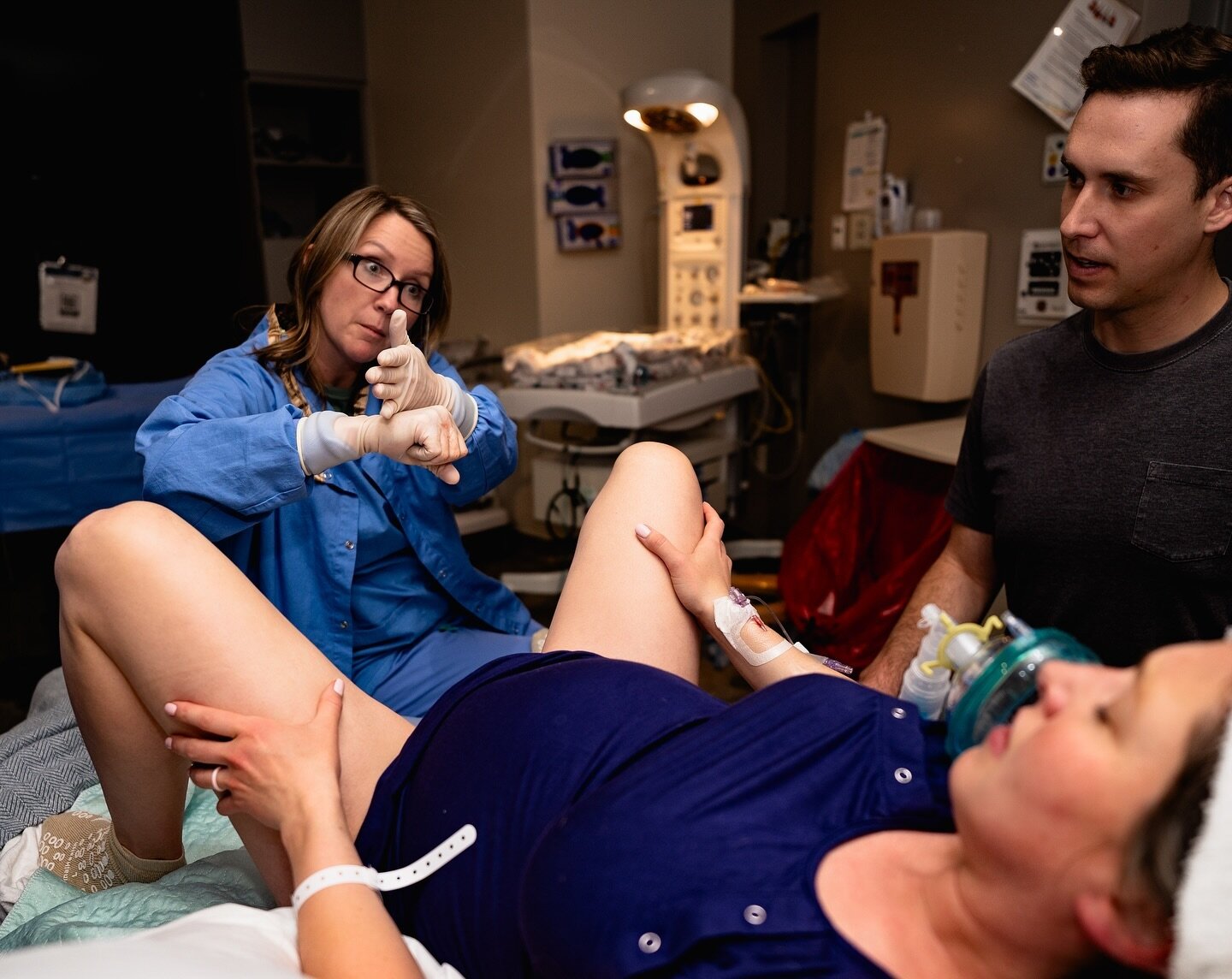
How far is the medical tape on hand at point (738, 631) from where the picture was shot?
1173 millimetres

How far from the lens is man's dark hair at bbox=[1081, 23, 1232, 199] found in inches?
49.4

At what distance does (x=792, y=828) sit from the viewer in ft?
2.83

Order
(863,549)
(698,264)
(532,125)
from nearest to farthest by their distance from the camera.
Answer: (863,549), (698,264), (532,125)

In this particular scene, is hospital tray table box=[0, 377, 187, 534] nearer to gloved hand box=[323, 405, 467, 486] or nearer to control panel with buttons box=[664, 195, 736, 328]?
control panel with buttons box=[664, 195, 736, 328]

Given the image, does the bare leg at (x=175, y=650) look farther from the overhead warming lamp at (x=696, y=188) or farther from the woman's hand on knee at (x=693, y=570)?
the overhead warming lamp at (x=696, y=188)

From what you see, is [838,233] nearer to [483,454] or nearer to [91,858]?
[483,454]

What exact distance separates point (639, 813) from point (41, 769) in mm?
1127

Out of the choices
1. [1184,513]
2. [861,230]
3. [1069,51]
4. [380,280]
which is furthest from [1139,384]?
[861,230]

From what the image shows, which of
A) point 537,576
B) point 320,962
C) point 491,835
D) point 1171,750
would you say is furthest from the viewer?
point 537,576

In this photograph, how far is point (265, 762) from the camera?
976 millimetres

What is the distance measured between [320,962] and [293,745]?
Result: 247mm

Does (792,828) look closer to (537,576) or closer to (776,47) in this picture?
(537,576)

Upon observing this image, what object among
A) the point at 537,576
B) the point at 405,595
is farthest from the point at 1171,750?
the point at 537,576

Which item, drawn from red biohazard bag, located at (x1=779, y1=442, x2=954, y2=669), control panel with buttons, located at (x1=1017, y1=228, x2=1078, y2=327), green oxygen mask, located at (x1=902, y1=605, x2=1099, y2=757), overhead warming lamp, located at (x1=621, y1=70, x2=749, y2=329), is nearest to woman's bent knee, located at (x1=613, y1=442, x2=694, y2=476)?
green oxygen mask, located at (x1=902, y1=605, x2=1099, y2=757)
